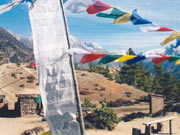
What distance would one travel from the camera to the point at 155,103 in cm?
2223

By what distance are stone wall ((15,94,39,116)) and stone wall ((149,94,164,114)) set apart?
1075 cm

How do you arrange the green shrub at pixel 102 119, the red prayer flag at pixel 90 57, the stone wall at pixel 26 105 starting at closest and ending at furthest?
the red prayer flag at pixel 90 57
the green shrub at pixel 102 119
the stone wall at pixel 26 105

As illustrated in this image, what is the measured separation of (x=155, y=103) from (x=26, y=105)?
1223 centimetres

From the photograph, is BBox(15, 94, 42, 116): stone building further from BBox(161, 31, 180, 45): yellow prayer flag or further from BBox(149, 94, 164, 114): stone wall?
BBox(161, 31, 180, 45): yellow prayer flag

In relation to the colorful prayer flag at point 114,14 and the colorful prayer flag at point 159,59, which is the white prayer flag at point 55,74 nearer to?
the colorful prayer flag at point 114,14

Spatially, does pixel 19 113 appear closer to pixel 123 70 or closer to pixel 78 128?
pixel 78 128

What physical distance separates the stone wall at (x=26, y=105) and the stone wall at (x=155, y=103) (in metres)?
10.7

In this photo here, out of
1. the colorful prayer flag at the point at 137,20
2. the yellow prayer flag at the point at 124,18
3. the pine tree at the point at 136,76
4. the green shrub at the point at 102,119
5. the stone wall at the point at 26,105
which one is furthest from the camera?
the pine tree at the point at 136,76

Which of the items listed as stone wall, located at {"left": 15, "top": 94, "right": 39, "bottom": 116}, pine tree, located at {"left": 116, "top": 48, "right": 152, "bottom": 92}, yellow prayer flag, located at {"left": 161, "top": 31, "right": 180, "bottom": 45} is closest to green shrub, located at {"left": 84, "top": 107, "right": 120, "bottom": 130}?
stone wall, located at {"left": 15, "top": 94, "right": 39, "bottom": 116}

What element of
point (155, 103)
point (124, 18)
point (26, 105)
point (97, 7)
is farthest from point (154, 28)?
point (26, 105)

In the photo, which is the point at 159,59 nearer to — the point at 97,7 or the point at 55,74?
the point at 97,7

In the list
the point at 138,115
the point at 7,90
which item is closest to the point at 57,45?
the point at 138,115

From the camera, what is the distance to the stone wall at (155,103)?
22.0 metres

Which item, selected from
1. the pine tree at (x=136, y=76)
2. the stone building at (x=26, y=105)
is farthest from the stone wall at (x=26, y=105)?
the pine tree at (x=136, y=76)
